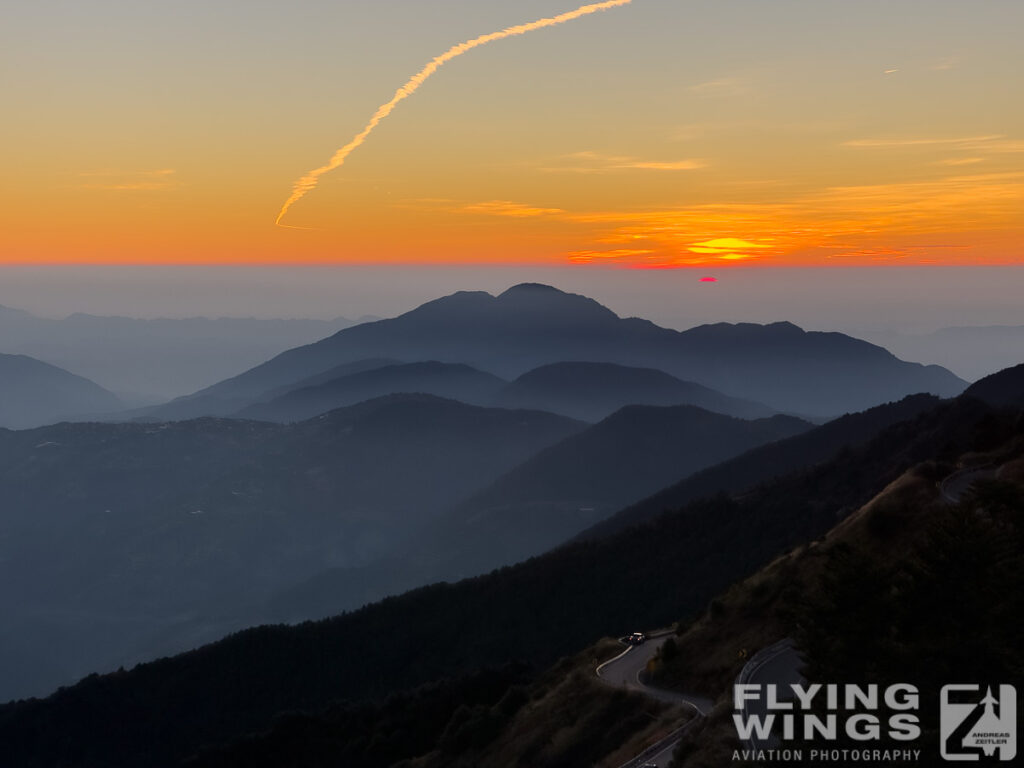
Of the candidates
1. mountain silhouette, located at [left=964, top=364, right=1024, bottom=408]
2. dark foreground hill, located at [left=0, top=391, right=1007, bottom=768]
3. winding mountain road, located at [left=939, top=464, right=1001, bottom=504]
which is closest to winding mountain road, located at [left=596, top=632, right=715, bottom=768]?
winding mountain road, located at [left=939, top=464, right=1001, bottom=504]

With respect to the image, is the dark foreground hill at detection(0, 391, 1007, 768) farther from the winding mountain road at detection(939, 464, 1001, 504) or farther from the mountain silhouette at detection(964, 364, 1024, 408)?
the winding mountain road at detection(939, 464, 1001, 504)

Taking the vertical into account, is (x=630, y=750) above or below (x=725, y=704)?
below

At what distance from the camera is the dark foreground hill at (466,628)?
396ft

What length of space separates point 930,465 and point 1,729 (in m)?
123

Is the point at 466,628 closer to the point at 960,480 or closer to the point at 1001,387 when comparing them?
the point at 960,480

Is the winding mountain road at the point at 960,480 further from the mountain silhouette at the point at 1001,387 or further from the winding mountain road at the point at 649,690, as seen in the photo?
the mountain silhouette at the point at 1001,387

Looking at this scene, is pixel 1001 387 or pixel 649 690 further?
pixel 1001 387

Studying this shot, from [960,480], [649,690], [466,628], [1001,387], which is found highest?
[960,480]

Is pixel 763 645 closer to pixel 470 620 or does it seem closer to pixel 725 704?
pixel 725 704

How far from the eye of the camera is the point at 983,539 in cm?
2911

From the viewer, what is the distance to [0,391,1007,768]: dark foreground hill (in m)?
121

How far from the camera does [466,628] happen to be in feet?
443

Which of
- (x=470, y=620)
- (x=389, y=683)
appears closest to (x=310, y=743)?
(x=389, y=683)

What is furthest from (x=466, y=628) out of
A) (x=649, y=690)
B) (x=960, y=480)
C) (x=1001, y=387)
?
(x=1001, y=387)
